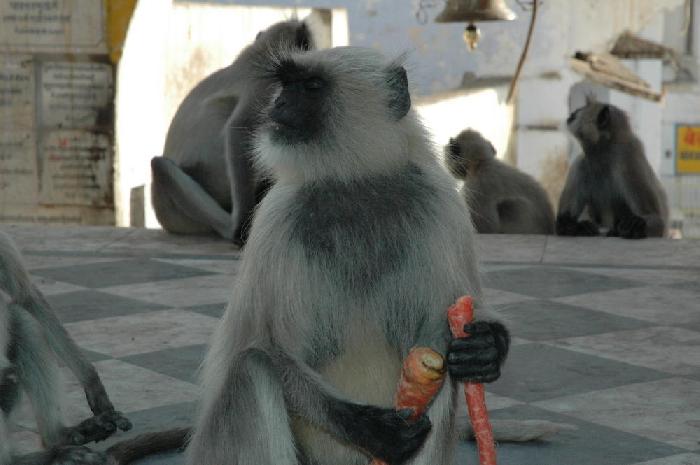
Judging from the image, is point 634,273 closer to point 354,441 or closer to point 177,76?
point 354,441

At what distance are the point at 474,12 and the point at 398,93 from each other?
945cm

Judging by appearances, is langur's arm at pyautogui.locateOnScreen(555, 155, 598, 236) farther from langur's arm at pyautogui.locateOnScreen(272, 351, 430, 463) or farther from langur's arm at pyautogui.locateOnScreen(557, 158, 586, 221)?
langur's arm at pyautogui.locateOnScreen(272, 351, 430, 463)

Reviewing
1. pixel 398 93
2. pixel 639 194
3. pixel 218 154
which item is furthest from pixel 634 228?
pixel 398 93

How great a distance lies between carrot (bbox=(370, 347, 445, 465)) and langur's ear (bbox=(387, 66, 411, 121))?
519 mm

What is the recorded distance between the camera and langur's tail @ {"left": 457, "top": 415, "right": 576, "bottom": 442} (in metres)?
3.49

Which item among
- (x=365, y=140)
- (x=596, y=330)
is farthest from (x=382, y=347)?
(x=596, y=330)

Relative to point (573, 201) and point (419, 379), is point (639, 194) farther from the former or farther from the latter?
point (419, 379)

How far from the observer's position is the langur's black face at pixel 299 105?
2.93 metres

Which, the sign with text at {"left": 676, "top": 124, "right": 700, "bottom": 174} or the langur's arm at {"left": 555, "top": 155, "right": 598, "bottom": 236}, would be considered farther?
the sign with text at {"left": 676, "top": 124, "right": 700, "bottom": 174}

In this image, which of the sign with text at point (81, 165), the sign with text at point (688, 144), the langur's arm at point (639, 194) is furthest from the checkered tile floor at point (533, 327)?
the sign with text at point (688, 144)

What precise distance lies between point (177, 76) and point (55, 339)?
24.1 ft

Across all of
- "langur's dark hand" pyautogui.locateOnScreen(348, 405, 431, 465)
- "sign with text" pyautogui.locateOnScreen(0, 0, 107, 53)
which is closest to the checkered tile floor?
"langur's dark hand" pyautogui.locateOnScreen(348, 405, 431, 465)

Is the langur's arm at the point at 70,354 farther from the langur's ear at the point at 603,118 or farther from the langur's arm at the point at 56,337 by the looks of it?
the langur's ear at the point at 603,118

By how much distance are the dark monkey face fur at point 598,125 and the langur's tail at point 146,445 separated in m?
5.18
